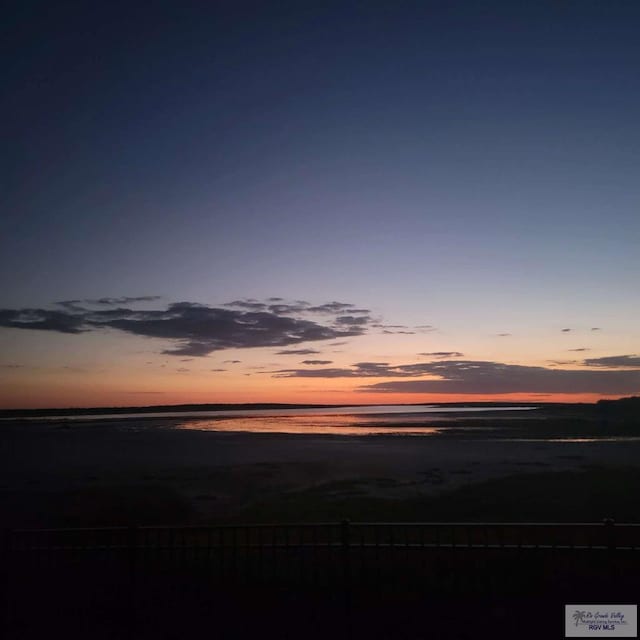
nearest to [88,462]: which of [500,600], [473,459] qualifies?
[473,459]

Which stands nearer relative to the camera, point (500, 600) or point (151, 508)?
point (500, 600)

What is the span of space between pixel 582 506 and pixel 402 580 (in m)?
10.9

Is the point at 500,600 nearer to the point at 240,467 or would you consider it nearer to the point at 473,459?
the point at 240,467

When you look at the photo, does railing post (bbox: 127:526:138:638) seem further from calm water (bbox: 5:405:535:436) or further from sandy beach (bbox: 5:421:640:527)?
calm water (bbox: 5:405:535:436)

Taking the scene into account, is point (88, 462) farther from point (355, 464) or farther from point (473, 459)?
point (473, 459)

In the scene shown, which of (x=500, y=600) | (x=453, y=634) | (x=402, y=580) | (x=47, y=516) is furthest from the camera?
(x=47, y=516)

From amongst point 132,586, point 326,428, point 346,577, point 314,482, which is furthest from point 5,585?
point 326,428

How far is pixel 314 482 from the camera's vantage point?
24.5 m

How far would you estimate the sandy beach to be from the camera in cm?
1834

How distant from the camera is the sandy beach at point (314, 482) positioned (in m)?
18.3

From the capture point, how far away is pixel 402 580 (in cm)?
1058

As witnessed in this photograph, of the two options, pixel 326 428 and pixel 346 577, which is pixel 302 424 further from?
pixel 346 577

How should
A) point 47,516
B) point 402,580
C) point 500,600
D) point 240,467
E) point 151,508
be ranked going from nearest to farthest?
point 500,600 < point 402,580 < point 47,516 < point 151,508 < point 240,467

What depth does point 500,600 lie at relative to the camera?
9.12m
